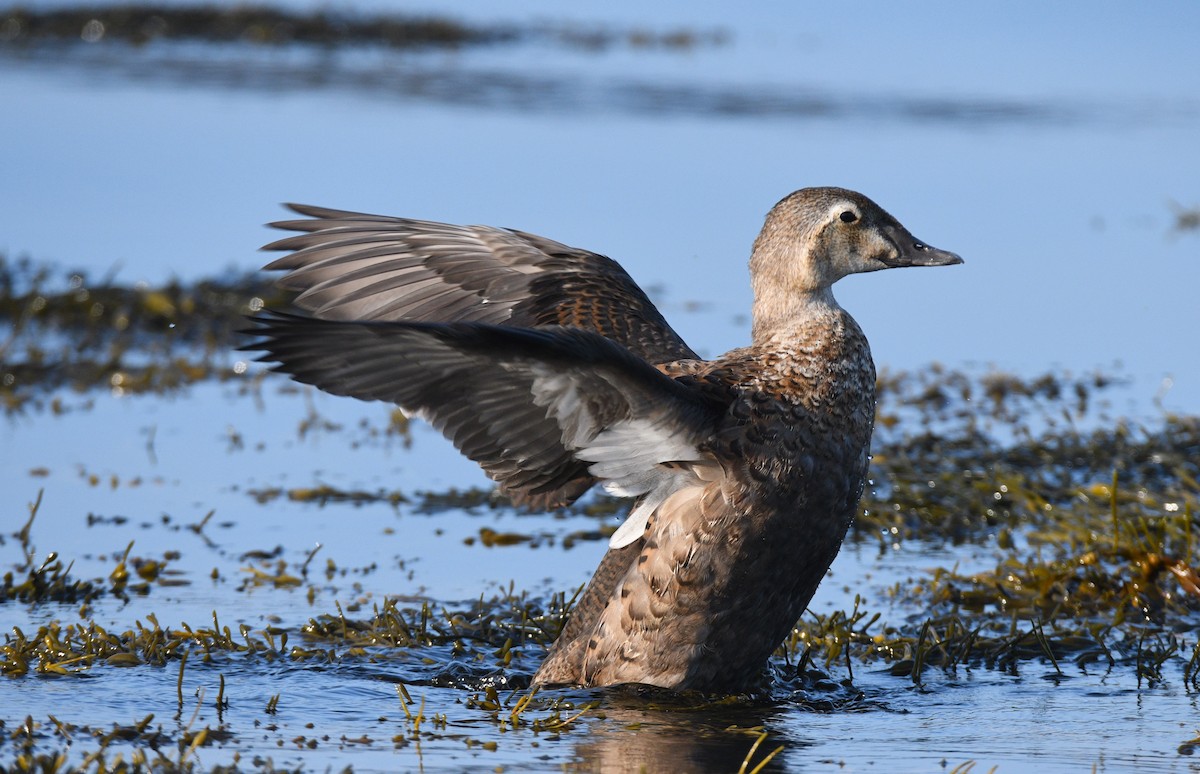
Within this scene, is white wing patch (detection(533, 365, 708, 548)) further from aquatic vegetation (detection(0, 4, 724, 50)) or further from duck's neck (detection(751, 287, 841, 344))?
aquatic vegetation (detection(0, 4, 724, 50))

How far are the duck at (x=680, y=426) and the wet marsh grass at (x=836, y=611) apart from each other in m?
0.25

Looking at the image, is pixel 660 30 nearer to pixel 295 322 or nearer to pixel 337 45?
pixel 337 45

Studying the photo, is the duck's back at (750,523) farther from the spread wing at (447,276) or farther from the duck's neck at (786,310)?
the spread wing at (447,276)

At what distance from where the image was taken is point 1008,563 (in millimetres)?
6344

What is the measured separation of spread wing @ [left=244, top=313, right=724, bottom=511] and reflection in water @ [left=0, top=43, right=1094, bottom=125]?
13.6 m

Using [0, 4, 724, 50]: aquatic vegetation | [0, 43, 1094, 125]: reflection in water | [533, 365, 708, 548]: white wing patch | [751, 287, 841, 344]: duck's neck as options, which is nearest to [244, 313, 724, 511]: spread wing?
[533, 365, 708, 548]: white wing patch

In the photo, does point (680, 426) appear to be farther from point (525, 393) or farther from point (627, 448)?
point (525, 393)

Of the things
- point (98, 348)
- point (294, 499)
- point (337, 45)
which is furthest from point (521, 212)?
point (337, 45)

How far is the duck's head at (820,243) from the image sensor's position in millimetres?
5414

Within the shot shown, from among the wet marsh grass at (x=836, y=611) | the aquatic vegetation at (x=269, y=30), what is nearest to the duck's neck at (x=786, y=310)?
the wet marsh grass at (x=836, y=611)

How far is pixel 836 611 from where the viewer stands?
5.86 m

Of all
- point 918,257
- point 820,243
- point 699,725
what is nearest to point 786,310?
point 820,243

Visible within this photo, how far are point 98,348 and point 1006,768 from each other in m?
6.45

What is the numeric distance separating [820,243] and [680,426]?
90cm
